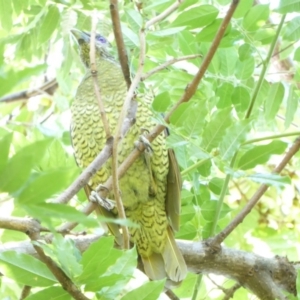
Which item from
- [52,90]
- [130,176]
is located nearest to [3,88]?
[130,176]

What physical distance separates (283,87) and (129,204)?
960 millimetres

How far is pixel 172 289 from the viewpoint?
2596mm

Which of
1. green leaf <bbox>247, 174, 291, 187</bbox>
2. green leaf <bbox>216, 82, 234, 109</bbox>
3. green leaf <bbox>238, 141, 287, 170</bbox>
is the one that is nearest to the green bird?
green leaf <bbox>216, 82, 234, 109</bbox>

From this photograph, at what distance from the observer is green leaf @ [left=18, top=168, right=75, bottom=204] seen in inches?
37.7

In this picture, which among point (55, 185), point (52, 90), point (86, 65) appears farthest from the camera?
point (52, 90)

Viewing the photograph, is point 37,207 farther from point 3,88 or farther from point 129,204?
point 129,204

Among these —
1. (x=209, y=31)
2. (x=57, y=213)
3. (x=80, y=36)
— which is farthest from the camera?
(x=80, y=36)

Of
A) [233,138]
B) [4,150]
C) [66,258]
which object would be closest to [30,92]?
[233,138]

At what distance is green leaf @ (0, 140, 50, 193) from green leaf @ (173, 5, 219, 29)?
1067 mm

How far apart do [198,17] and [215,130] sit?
0.41 meters

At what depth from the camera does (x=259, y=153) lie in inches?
68.8

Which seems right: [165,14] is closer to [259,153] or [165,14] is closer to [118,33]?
[118,33]

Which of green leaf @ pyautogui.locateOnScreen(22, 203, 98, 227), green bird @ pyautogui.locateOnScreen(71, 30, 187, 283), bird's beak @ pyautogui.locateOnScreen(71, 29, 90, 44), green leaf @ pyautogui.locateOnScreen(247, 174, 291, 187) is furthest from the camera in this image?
bird's beak @ pyautogui.locateOnScreen(71, 29, 90, 44)

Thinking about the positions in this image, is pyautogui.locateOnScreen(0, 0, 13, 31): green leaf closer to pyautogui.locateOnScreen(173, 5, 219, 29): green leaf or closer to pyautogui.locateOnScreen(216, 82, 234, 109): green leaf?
pyautogui.locateOnScreen(173, 5, 219, 29): green leaf
